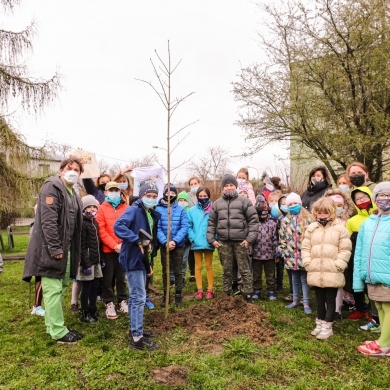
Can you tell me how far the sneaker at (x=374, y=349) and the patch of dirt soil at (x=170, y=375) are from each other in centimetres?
206

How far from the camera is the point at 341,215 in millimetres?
5391

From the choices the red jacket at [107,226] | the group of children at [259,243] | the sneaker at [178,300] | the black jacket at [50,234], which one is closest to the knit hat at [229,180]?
the group of children at [259,243]

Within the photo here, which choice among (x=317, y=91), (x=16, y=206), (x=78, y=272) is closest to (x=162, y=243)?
(x=78, y=272)

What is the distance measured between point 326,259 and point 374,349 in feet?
3.64

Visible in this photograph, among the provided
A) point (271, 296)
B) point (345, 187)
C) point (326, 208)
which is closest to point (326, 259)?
point (326, 208)

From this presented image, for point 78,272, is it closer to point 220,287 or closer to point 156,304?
point 156,304

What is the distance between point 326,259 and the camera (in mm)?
4625

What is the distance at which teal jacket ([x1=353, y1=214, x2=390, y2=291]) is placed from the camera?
4102 millimetres

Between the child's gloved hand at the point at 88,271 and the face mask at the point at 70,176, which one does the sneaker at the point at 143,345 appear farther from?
the face mask at the point at 70,176

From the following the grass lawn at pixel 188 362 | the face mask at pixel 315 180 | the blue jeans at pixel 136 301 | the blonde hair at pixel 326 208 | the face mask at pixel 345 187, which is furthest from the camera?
the face mask at pixel 315 180

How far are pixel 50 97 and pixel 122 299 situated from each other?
847 centimetres

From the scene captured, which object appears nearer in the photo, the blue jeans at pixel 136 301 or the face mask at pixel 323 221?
the blue jeans at pixel 136 301

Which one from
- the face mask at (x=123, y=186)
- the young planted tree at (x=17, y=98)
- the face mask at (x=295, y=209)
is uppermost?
the young planted tree at (x=17, y=98)

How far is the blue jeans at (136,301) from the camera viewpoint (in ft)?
13.9
